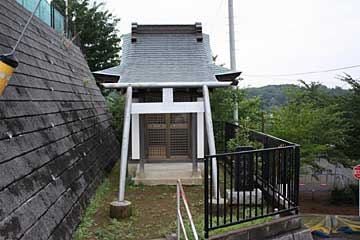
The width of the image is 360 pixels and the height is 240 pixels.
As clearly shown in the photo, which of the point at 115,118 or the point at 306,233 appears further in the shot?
the point at 115,118

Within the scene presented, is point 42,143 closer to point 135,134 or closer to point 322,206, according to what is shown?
point 135,134

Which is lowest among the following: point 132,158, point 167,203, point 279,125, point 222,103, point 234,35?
point 167,203

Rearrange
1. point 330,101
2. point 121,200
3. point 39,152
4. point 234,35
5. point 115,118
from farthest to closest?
point 330,101 < point 115,118 < point 234,35 < point 121,200 < point 39,152

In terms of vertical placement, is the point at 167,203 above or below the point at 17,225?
below

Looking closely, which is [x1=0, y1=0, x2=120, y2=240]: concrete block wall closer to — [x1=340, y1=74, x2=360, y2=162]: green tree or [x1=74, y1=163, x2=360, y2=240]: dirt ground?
[x1=74, y1=163, x2=360, y2=240]: dirt ground

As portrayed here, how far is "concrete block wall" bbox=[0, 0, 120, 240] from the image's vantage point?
9.81 ft

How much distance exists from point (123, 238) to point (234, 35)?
24.6 ft

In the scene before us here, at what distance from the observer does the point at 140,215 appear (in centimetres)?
547

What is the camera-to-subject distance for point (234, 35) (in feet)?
33.1

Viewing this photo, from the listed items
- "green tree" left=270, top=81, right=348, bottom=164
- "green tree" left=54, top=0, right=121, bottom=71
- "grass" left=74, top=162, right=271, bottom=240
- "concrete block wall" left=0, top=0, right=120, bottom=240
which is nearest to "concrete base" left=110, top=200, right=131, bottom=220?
"grass" left=74, top=162, right=271, bottom=240

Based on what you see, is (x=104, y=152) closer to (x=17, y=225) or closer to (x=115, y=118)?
(x=115, y=118)

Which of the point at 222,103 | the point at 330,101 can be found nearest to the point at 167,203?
the point at 222,103

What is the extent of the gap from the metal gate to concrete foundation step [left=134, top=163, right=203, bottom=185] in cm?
22

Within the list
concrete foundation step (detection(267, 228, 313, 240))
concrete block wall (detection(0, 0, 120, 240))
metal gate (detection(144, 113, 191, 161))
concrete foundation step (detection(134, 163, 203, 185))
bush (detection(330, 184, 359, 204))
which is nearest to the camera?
concrete block wall (detection(0, 0, 120, 240))
